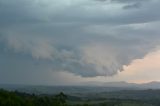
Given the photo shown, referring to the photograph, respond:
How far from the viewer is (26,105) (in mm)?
92750

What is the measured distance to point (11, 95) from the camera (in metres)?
100

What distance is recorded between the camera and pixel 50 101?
99.6m

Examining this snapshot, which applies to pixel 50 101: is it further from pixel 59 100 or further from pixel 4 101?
pixel 4 101

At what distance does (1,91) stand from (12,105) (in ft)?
44.6

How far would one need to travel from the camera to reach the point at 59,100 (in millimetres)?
102812

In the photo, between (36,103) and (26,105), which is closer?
(26,105)

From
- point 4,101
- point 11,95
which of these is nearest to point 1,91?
point 11,95

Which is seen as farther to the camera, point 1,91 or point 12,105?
point 1,91

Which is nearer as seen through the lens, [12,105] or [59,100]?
[12,105]

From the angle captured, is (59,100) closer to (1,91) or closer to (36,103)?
(36,103)

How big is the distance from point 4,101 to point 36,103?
462 inches

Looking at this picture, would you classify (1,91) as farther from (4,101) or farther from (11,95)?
(4,101)

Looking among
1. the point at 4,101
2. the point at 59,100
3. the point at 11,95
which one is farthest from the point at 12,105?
the point at 59,100

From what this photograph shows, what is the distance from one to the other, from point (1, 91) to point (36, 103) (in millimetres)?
10342
